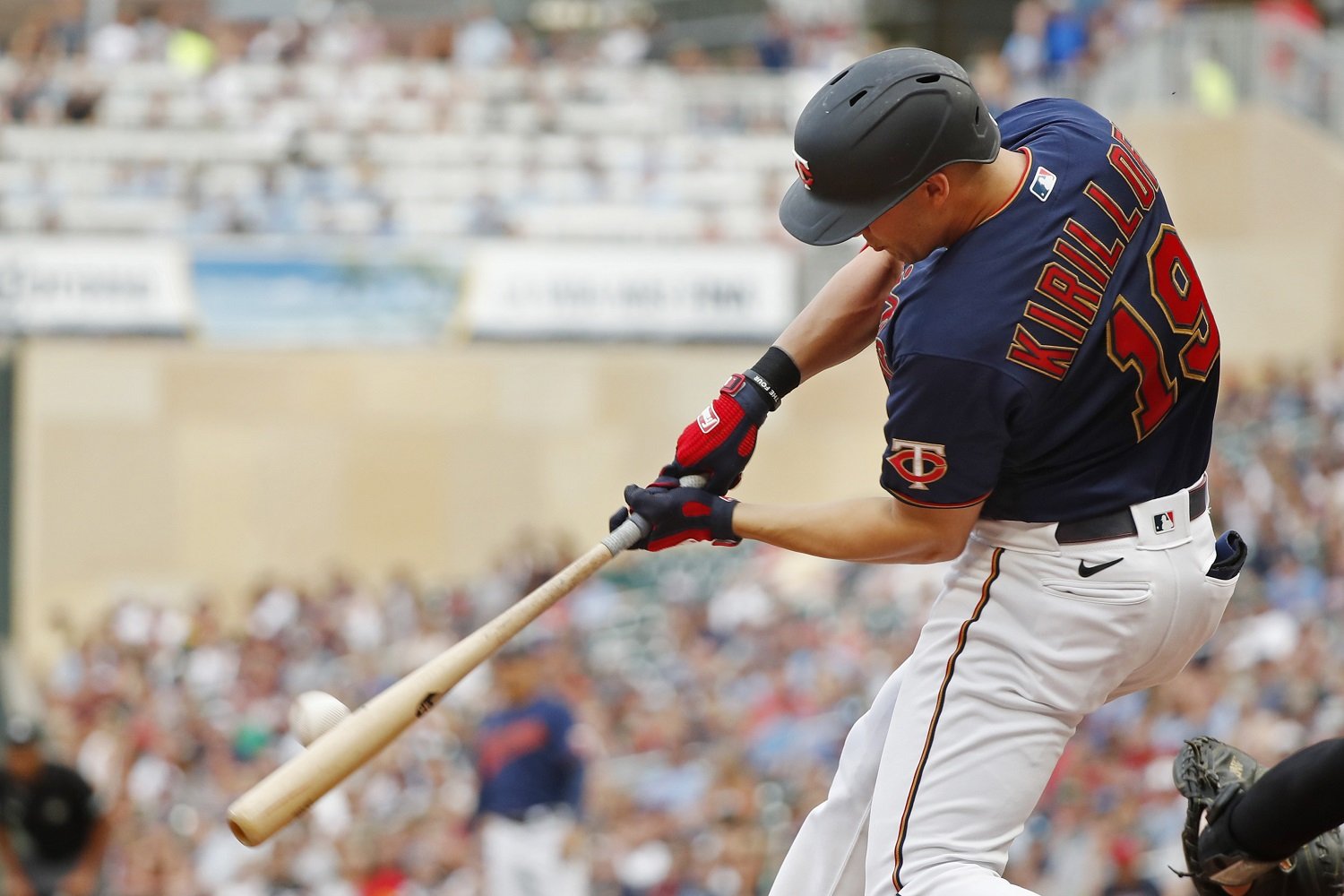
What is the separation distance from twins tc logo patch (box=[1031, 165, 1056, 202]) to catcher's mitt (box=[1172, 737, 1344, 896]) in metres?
1.19

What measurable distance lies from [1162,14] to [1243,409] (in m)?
5.87

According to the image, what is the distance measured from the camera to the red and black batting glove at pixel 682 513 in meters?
3.62

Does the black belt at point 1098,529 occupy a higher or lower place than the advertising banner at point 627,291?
higher

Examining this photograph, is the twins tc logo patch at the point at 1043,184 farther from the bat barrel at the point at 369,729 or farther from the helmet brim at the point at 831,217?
the bat barrel at the point at 369,729

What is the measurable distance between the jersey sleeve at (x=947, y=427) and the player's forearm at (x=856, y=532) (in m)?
0.10

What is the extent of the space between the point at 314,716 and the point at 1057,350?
1.59 metres

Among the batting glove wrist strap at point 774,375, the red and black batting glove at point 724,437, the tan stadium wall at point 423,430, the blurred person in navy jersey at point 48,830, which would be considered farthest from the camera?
the tan stadium wall at point 423,430

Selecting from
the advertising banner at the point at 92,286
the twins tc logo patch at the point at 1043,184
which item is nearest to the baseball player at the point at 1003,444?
the twins tc logo patch at the point at 1043,184

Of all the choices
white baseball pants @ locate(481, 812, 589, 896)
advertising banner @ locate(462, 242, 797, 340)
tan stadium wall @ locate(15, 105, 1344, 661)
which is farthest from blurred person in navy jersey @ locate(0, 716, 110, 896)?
advertising banner @ locate(462, 242, 797, 340)

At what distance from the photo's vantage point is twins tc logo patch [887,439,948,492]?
3.28 meters

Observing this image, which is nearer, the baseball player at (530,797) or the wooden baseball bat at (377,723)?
the wooden baseball bat at (377,723)

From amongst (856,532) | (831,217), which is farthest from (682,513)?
(831,217)

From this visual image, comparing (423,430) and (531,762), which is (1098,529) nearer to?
(531,762)

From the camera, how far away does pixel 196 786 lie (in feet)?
39.2
